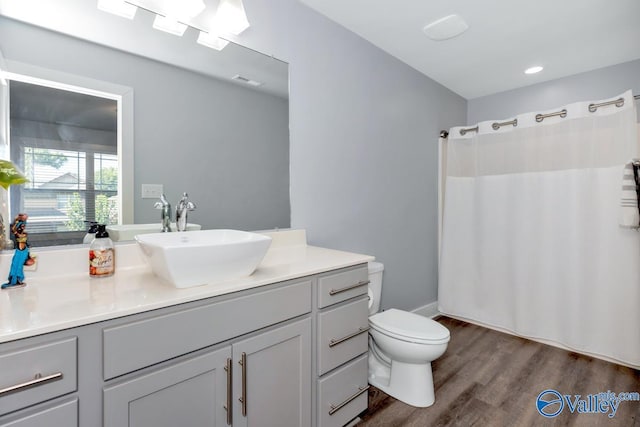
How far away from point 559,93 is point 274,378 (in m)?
3.32

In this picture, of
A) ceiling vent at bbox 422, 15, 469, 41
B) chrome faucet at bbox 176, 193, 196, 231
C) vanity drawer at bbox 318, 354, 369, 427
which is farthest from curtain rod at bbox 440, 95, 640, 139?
chrome faucet at bbox 176, 193, 196, 231

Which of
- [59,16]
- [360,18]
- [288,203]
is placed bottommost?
[288,203]

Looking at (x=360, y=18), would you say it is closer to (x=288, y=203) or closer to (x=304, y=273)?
(x=288, y=203)

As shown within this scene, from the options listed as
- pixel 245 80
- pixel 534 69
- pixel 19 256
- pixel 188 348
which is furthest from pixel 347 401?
pixel 534 69

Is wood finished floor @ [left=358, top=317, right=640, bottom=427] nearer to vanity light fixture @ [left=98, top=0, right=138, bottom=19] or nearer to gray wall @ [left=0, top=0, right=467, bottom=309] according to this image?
gray wall @ [left=0, top=0, right=467, bottom=309]

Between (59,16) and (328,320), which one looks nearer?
(59,16)

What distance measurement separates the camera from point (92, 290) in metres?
1.01

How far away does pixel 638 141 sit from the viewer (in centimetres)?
228

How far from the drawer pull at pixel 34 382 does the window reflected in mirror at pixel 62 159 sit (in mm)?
649

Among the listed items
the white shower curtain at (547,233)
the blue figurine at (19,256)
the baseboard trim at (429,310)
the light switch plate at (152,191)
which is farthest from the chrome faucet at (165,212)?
the white shower curtain at (547,233)

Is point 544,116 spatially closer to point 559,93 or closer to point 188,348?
point 559,93

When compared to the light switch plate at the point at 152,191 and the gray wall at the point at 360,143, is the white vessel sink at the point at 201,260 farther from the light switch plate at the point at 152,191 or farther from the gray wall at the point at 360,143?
the gray wall at the point at 360,143

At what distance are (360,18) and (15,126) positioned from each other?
1847 millimetres

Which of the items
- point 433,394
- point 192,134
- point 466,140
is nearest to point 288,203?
point 192,134
